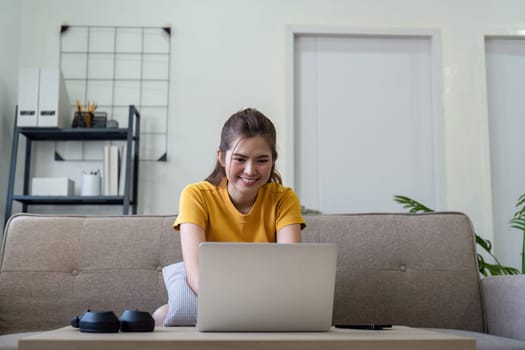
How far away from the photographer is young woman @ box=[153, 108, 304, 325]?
1.63 meters

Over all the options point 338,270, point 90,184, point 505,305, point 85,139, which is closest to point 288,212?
point 338,270

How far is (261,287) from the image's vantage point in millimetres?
1082

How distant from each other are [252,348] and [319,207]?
2.86 metres

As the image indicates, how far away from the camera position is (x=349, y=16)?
12.8 feet

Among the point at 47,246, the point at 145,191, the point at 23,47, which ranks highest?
the point at 23,47

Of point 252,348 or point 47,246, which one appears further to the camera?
point 47,246

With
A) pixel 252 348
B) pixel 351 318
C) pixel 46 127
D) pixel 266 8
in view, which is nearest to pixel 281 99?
pixel 266 8

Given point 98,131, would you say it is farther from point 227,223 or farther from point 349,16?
point 227,223

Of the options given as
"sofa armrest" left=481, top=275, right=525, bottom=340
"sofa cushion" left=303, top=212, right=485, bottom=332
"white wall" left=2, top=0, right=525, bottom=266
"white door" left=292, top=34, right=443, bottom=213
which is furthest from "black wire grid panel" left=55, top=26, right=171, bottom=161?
"sofa armrest" left=481, top=275, right=525, bottom=340

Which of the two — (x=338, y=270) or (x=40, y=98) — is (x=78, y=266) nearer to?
(x=338, y=270)

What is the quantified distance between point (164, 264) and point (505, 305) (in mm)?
1028

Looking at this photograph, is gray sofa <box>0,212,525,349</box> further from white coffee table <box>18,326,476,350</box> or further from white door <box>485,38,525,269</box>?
white door <box>485,38,525,269</box>

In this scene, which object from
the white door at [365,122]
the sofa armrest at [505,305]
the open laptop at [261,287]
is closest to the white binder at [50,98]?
the white door at [365,122]

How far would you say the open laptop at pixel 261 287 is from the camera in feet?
3.52
